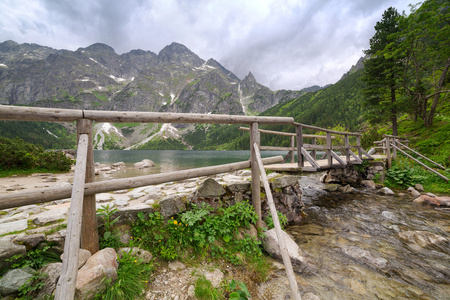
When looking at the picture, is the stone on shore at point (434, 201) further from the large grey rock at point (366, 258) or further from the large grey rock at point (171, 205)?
the large grey rock at point (171, 205)

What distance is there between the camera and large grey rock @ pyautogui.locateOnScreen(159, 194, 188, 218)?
370cm

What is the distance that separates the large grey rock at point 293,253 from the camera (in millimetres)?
3748

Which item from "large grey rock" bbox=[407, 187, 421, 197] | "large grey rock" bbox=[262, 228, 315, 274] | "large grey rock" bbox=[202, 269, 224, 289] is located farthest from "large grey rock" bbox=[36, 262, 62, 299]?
"large grey rock" bbox=[407, 187, 421, 197]

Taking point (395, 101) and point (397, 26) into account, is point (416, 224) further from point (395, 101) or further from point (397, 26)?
point (397, 26)

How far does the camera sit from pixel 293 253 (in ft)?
13.3

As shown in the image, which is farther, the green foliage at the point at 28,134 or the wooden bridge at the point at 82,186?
the green foliage at the point at 28,134

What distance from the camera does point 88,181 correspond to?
119 inches

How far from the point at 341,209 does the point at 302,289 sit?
602 centimetres

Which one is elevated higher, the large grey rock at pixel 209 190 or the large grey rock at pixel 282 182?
the large grey rock at pixel 209 190

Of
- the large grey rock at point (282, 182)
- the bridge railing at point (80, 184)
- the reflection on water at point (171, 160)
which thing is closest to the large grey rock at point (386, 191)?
Result: the large grey rock at point (282, 182)

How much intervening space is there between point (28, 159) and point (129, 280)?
17.8m

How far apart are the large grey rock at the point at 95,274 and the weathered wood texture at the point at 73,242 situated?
0.34 metres

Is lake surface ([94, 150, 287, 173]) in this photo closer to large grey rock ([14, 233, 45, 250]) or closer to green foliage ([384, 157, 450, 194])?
large grey rock ([14, 233, 45, 250])

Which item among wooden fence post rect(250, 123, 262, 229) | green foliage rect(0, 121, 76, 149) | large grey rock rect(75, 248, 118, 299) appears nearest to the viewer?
large grey rock rect(75, 248, 118, 299)
